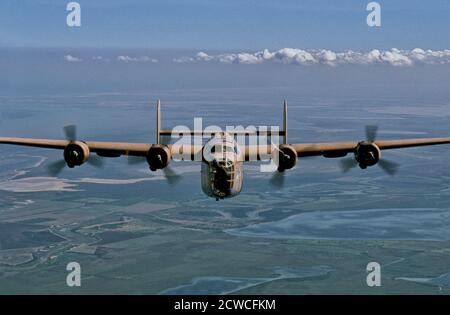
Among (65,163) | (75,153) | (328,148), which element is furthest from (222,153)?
(65,163)

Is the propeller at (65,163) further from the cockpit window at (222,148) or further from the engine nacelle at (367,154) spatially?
the engine nacelle at (367,154)

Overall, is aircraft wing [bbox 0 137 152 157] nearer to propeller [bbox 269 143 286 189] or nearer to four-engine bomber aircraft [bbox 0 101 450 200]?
four-engine bomber aircraft [bbox 0 101 450 200]

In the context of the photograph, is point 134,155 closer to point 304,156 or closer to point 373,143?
point 304,156

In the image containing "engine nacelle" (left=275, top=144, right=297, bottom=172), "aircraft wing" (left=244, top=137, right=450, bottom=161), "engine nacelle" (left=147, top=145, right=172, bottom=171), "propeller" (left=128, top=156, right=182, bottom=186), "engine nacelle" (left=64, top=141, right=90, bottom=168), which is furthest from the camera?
"aircraft wing" (left=244, top=137, right=450, bottom=161)

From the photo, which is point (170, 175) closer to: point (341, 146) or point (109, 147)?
point (109, 147)

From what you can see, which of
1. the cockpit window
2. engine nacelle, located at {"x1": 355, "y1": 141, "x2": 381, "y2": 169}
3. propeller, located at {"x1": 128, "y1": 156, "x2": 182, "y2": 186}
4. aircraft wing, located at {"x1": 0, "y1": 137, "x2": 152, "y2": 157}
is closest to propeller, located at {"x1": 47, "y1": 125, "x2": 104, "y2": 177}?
aircraft wing, located at {"x1": 0, "y1": 137, "x2": 152, "y2": 157}

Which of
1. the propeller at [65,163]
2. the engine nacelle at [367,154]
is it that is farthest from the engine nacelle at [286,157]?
the propeller at [65,163]
